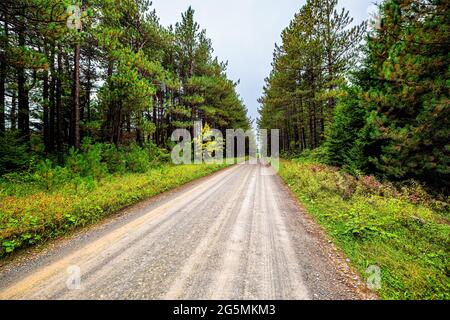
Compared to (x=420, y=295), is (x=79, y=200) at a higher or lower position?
higher

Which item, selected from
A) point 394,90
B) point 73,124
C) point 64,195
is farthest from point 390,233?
point 73,124

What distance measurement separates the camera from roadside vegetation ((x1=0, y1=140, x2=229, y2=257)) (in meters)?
4.98

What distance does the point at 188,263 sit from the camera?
151 inches

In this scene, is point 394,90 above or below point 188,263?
above

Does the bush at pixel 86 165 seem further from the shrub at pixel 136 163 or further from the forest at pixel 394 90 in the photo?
the forest at pixel 394 90

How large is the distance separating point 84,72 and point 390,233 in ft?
89.2

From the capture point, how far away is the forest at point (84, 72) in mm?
7035

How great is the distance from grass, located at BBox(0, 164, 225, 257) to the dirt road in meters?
0.64

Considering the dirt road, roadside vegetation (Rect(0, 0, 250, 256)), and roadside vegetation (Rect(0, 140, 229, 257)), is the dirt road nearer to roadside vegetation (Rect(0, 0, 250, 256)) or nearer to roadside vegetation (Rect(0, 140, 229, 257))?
roadside vegetation (Rect(0, 140, 229, 257))

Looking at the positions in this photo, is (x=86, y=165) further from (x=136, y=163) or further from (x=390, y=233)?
(x=390, y=233)
